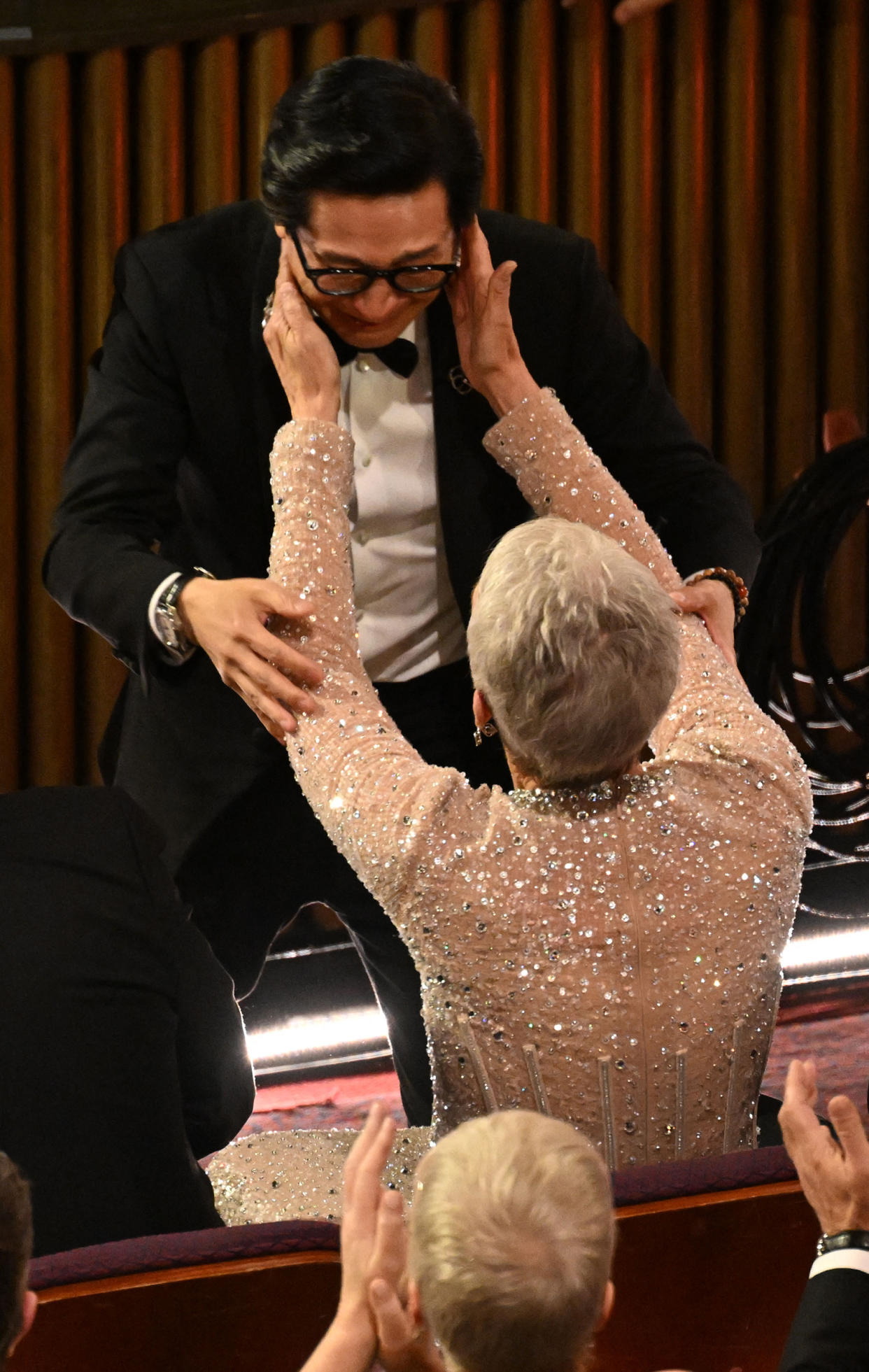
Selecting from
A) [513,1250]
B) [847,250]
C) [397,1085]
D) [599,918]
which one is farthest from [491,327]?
[847,250]

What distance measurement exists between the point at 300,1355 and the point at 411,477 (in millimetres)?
1100

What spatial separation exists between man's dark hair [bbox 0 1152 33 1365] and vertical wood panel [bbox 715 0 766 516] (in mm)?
3054

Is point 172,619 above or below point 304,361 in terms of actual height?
below

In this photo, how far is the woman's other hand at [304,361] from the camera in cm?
166

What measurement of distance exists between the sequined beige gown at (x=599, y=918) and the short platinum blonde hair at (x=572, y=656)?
6 cm

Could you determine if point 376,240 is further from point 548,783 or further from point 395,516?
point 548,783

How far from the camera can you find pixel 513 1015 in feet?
4.40

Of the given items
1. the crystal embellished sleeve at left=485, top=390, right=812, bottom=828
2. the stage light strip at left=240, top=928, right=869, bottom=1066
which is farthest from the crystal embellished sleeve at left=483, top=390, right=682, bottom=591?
the stage light strip at left=240, top=928, right=869, bottom=1066

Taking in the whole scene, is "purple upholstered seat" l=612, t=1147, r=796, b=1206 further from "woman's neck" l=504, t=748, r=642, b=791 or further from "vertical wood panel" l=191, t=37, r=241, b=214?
"vertical wood panel" l=191, t=37, r=241, b=214

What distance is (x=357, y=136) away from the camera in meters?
1.62

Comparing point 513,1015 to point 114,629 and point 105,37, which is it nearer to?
point 114,629

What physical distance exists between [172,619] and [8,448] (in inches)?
81.9

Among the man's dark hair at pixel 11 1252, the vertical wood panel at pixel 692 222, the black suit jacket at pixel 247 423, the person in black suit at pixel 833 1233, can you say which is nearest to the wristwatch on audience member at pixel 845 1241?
the person in black suit at pixel 833 1233

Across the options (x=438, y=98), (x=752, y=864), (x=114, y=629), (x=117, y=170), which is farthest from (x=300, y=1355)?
(x=117, y=170)
